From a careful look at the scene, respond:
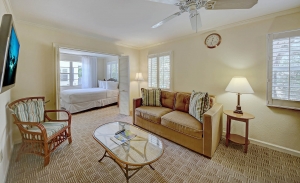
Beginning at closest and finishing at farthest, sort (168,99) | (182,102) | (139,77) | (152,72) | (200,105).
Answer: (200,105) < (182,102) < (168,99) < (152,72) < (139,77)

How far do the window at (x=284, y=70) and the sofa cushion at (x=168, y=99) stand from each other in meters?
1.84

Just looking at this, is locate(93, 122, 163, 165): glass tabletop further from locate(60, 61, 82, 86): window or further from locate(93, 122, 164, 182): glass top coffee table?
locate(60, 61, 82, 86): window

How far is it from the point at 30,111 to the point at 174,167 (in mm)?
2571

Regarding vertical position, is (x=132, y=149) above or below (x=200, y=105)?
below

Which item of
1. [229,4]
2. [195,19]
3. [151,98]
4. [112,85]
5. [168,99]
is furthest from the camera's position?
[112,85]

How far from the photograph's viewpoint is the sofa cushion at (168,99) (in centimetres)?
328

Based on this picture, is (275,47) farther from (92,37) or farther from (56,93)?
(56,93)

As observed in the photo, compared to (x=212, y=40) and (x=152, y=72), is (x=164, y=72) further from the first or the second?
(x=212, y=40)

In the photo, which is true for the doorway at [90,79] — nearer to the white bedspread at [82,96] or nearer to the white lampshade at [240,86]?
the white bedspread at [82,96]

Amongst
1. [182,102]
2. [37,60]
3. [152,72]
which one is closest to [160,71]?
[152,72]

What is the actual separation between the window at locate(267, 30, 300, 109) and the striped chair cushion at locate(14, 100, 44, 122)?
13.7 ft

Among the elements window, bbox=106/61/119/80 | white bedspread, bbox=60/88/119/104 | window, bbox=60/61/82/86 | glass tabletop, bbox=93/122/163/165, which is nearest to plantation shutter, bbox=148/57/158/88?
white bedspread, bbox=60/88/119/104

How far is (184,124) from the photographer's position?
2.29m

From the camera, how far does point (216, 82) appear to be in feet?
9.62
